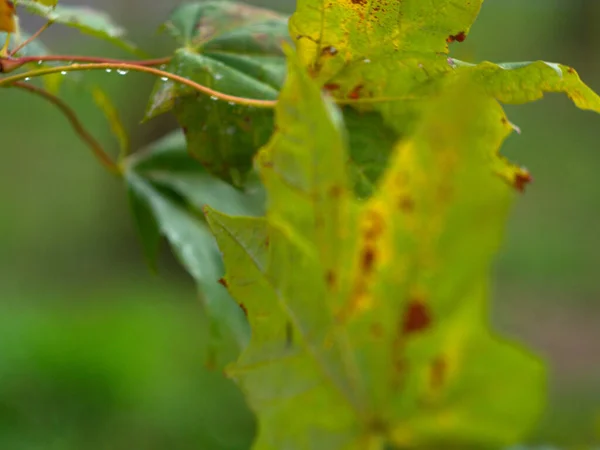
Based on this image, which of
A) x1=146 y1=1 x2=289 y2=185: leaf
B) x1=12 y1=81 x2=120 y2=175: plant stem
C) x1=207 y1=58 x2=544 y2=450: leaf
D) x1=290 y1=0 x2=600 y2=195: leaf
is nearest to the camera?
x1=207 y1=58 x2=544 y2=450: leaf

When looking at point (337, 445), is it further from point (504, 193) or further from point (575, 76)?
point (575, 76)

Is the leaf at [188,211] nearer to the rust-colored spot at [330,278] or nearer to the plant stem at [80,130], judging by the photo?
the plant stem at [80,130]

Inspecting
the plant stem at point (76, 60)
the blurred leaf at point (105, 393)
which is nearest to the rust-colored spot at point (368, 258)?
the plant stem at point (76, 60)

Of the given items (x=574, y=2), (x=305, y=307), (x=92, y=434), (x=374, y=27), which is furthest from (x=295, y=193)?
(x=574, y=2)

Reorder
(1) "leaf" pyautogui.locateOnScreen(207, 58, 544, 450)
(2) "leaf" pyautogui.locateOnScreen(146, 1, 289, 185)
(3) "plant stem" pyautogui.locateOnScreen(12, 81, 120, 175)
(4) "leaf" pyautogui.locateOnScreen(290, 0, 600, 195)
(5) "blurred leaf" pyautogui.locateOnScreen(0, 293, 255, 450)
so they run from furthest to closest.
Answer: (5) "blurred leaf" pyautogui.locateOnScreen(0, 293, 255, 450) → (3) "plant stem" pyautogui.locateOnScreen(12, 81, 120, 175) → (2) "leaf" pyautogui.locateOnScreen(146, 1, 289, 185) → (4) "leaf" pyautogui.locateOnScreen(290, 0, 600, 195) → (1) "leaf" pyautogui.locateOnScreen(207, 58, 544, 450)

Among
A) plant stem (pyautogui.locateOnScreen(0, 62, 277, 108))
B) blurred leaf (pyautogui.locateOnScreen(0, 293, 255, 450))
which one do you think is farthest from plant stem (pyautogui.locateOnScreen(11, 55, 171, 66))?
blurred leaf (pyautogui.locateOnScreen(0, 293, 255, 450))

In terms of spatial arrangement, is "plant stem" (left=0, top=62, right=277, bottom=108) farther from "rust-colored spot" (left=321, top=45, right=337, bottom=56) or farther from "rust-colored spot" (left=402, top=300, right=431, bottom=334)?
"rust-colored spot" (left=402, top=300, right=431, bottom=334)
